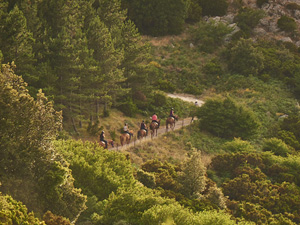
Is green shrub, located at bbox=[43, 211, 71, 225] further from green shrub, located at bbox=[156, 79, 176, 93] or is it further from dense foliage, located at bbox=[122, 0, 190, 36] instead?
dense foliage, located at bbox=[122, 0, 190, 36]

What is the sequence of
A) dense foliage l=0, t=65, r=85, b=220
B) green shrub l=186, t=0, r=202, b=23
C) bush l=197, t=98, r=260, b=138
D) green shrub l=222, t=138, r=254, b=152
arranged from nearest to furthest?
dense foliage l=0, t=65, r=85, b=220 < green shrub l=222, t=138, r=254, b=152 < bush l=197, t=98, r=260, b=138 < green shrub l=186, t=0, r=202, b=23

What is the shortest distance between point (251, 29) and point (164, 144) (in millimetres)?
48104

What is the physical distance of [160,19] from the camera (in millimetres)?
75812

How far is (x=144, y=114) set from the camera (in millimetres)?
51844

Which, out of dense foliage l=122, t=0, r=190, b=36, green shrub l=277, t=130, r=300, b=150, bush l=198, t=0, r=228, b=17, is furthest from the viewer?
bush l=198, t=0, r=228, b=17

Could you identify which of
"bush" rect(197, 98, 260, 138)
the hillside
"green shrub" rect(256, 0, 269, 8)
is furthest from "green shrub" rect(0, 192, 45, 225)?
"green shrub" rect(256, 0, 269, 8)

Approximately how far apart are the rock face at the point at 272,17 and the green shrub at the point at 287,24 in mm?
828

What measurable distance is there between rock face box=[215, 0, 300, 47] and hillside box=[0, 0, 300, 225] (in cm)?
49

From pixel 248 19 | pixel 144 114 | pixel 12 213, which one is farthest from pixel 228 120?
Answer: pixel 248 19

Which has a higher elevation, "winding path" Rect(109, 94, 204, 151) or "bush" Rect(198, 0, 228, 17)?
"bush" Rect(198, 0, 228, 17)

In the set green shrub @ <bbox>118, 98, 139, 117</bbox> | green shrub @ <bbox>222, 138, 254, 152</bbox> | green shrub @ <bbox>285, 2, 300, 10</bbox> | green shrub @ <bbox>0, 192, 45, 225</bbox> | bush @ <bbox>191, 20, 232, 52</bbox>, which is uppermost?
green shrub @ <bbox>285, 2, 300, 10</bbox>

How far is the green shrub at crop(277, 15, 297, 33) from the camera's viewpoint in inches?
3204

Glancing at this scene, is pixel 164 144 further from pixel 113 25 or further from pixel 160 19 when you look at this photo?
pixel 160 19

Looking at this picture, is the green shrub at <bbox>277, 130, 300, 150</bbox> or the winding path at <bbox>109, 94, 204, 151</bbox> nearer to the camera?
the winding path at <bbox>109, 94, 204, 151</bbox>
